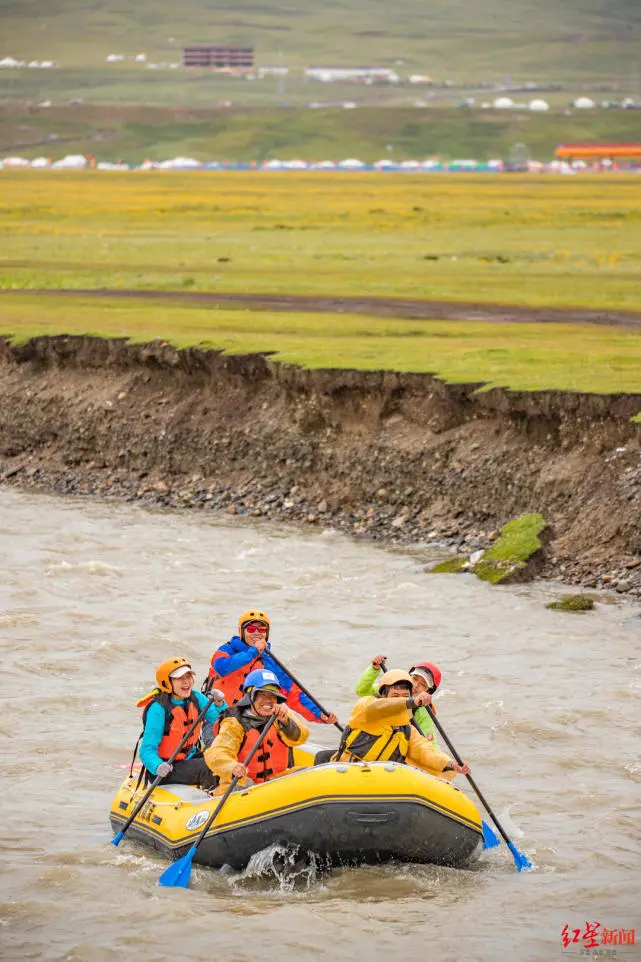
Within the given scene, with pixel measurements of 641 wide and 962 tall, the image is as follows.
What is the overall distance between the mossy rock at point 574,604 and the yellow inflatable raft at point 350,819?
9016 millimetres

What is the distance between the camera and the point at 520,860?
49.2ft

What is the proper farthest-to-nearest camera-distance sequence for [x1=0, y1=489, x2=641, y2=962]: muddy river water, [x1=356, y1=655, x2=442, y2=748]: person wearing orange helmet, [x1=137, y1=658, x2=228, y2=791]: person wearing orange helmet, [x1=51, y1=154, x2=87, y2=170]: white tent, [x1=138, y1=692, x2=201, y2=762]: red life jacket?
1. [x1=51, y1=154, x2=87, y2=170]: white tent
2. [x1=138, y1=692, x2=201, y2=762]: red life jacket
3. [x1=137, y1=658, x2=228, y2=791]: person wearing orange helmet
4. [x1=356, y1=655, x2=442, y2=748]: person wearing orange helmet
5. [x1=0, y1=489, x2=641, y2=962]: muddy river water

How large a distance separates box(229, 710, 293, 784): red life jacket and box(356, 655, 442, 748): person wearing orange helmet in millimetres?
1112

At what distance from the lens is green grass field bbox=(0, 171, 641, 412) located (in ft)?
112

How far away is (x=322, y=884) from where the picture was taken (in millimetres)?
14547

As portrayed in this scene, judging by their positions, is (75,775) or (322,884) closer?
(322,884)

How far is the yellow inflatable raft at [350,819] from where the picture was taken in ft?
47.2

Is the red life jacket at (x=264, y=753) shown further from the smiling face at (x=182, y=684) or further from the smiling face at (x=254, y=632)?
the smiling face at (x=254, y=632)

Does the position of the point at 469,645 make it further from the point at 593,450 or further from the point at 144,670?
the point at 593,450

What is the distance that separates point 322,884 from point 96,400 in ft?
72.0

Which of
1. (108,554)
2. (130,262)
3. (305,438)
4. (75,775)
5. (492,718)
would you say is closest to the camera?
(75,775)

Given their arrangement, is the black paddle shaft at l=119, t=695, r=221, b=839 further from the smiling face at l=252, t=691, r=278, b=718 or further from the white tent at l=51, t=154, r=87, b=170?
the white tent at l=51, t=154, r=87, b=170

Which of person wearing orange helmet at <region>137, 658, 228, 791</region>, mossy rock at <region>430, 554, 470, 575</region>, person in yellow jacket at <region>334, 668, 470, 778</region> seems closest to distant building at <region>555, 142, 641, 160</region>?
mossy rock at <region>430, 554, 470, 575</region>

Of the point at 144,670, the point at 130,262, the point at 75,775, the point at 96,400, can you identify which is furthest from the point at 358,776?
the point at 130,262
